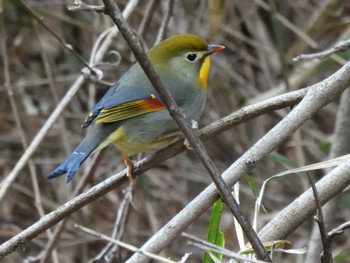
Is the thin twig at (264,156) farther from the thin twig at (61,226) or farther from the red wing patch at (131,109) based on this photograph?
the thin twig at (61,226)

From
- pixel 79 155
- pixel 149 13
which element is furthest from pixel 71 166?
pixel 149 13

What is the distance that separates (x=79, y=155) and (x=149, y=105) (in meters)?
0.45

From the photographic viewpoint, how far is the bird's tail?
2.89 m

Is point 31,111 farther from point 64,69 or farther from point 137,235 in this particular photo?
point 137,235

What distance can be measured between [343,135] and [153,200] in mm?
2623

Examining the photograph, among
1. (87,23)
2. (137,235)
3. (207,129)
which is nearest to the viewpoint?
(207,129)

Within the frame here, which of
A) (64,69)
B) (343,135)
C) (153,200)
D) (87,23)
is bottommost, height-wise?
(153,200)

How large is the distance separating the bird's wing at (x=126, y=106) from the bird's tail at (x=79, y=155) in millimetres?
73

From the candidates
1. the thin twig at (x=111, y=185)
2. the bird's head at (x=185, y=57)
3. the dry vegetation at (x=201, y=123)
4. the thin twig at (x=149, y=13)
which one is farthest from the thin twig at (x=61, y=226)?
the dry vegetation at (x=201, y=123)

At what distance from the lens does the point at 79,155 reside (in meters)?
3.03

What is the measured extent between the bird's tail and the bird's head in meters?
0.53

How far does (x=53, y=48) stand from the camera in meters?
6.21

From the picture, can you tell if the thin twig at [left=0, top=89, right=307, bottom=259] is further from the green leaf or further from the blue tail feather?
the blue tail feather

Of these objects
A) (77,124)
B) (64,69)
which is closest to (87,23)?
(64,69)
